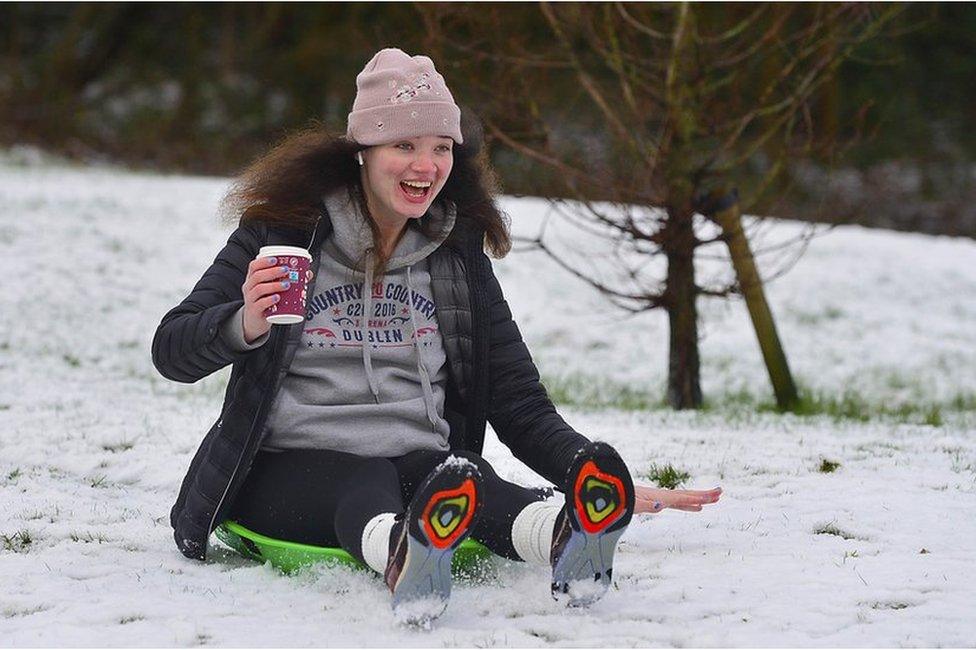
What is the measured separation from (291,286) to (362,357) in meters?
0.63

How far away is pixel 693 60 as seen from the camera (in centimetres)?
712

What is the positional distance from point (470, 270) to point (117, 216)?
33.4ft

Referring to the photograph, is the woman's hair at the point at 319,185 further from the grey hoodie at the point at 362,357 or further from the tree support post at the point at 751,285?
the tree support post at the point at 751,285

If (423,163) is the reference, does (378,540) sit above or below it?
below

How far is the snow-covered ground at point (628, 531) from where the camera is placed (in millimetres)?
3010

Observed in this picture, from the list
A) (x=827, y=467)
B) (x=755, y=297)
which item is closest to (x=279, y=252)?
(x=827, y=467)

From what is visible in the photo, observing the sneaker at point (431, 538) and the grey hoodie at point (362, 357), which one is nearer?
the sneaker at point (431, 538)

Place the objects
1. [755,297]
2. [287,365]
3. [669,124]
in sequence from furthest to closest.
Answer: [755,297]
[669,124]
[287,365]

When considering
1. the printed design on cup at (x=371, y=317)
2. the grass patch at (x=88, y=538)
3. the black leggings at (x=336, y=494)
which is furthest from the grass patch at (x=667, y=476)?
the grass patch at (x=88, y=538)

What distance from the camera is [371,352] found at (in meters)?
3.53

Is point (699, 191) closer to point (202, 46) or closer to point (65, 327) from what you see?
point (65, 327)

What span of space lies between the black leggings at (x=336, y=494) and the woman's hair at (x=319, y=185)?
0.59m

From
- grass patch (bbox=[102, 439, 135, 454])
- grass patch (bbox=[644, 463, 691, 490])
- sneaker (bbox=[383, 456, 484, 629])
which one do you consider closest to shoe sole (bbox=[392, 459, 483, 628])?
sneaker (bbox=[383, 456, 484, 629])

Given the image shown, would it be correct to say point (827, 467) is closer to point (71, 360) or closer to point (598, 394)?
point (598, 394)
